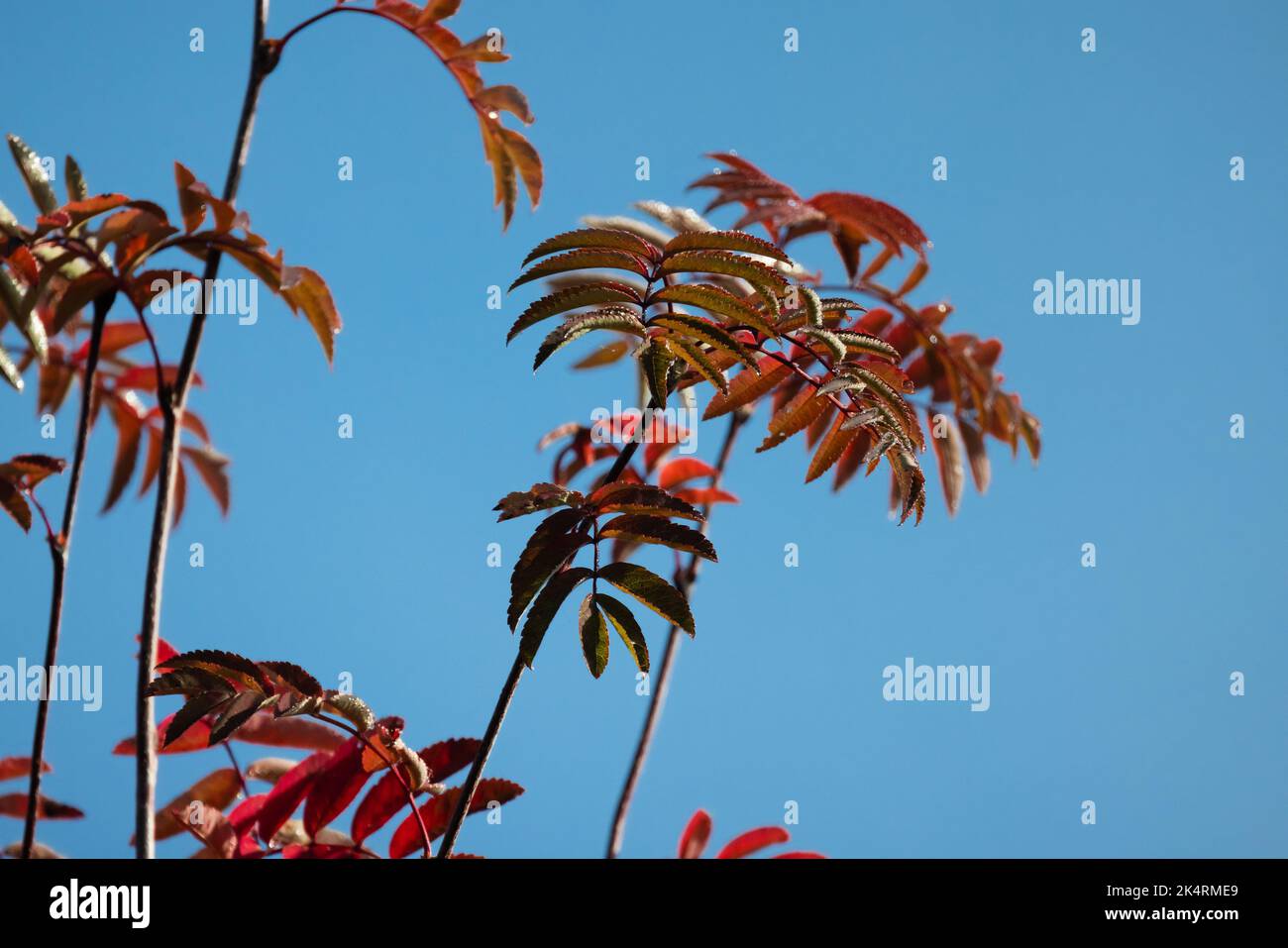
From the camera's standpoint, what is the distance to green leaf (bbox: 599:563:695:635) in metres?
1.22

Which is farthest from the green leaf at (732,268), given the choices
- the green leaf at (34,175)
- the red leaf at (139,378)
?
the red leaf at (139,378)

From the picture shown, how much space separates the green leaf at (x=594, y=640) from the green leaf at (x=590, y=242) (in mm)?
357

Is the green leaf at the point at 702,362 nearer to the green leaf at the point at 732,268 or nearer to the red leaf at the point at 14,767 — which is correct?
the green leaf at the point at 732,268

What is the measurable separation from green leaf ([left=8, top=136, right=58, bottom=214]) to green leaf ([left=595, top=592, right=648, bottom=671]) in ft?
3.31

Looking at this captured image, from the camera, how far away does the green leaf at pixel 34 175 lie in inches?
66.2

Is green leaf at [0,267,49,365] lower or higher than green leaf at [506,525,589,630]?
higher

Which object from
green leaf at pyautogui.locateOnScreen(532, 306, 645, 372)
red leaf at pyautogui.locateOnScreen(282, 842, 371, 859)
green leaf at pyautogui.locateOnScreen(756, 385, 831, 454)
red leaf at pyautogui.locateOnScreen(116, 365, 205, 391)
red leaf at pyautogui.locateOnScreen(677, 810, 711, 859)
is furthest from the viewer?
red leaf at pyautogui.locateOnScreen(116, 365, 205, 391)

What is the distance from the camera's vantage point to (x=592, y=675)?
1.24 meters

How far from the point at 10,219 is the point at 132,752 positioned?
2.31 ft

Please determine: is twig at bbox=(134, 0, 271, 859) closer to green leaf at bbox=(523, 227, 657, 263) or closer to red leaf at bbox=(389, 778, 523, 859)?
red leaf at bbox=(389, 778, 523, 859)

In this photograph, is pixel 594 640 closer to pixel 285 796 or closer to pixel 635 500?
pixel 635 500

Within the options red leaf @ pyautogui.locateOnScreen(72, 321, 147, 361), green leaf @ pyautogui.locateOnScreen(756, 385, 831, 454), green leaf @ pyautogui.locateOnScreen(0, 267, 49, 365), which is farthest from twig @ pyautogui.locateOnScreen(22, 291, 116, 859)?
green leaf @ pyautogui.locateOnScreen(756, 385, 831, 454)
